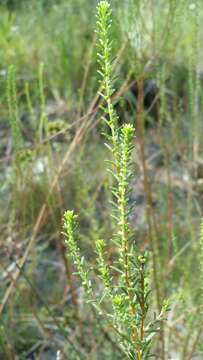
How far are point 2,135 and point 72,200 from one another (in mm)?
897

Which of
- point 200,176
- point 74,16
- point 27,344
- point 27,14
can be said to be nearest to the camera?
point 27,344

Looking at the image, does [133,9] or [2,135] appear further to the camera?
[2,135]

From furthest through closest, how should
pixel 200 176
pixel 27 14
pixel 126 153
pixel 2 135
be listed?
pixel 27 14 < pixel 2 135 < pixel 200 176 < pixel 126 153

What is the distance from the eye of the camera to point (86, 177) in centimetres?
186

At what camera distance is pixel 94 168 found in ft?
8.20

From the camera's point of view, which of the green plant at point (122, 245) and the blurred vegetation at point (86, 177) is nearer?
the green plant at point (122, 245)

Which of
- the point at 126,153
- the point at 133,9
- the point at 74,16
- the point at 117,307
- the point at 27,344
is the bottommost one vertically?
the point at 27,344

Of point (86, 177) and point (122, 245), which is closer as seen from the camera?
point (122, 245)

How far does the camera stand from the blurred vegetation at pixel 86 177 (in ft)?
4.84

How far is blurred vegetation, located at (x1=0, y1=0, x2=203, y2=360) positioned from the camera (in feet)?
4.84

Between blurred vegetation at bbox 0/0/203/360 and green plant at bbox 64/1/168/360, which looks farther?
blurred vegetation at bbox 0/0/203/360

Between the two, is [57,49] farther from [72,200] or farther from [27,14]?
[72,200]

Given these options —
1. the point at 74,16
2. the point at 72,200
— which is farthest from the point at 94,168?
the point at 74,16

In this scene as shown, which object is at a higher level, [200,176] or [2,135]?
[2,135]
